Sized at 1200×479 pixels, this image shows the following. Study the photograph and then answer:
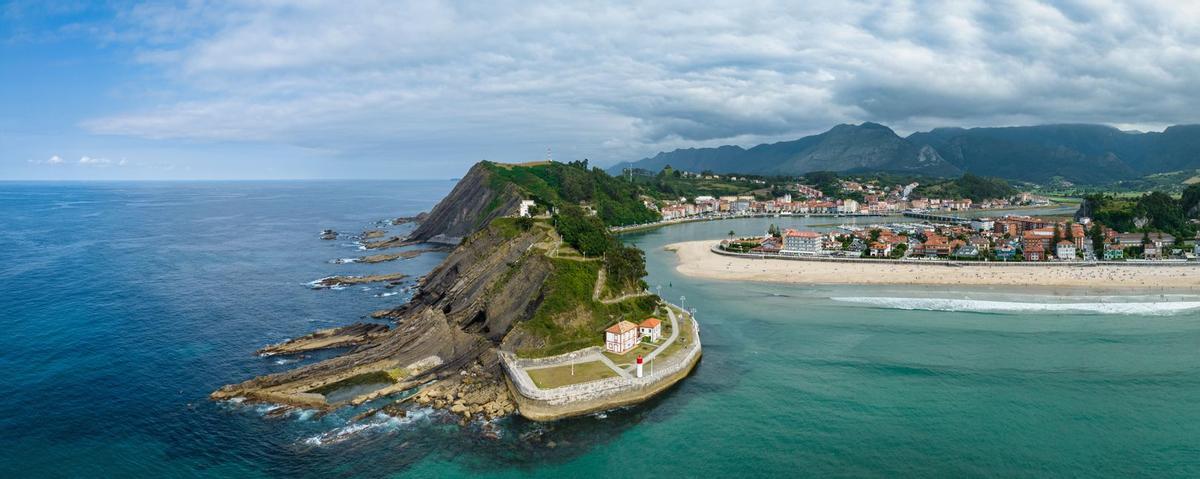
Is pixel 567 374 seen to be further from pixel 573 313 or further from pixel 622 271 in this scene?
pixel 622 271

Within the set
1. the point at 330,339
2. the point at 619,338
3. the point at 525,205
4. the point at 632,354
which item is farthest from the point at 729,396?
the point at 525,205

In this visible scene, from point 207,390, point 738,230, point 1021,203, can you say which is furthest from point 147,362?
point 1021,203

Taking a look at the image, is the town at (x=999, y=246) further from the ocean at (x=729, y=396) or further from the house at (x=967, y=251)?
the ocean at (x=729, y=396)

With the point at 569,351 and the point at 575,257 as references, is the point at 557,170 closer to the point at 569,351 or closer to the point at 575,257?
the point at 575,257

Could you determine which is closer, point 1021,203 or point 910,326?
point 910,326

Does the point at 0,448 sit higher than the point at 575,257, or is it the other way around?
the point at 575,257

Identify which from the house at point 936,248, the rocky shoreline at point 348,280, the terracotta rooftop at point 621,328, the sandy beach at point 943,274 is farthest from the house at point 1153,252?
the rocky shoreline at point 348,280
